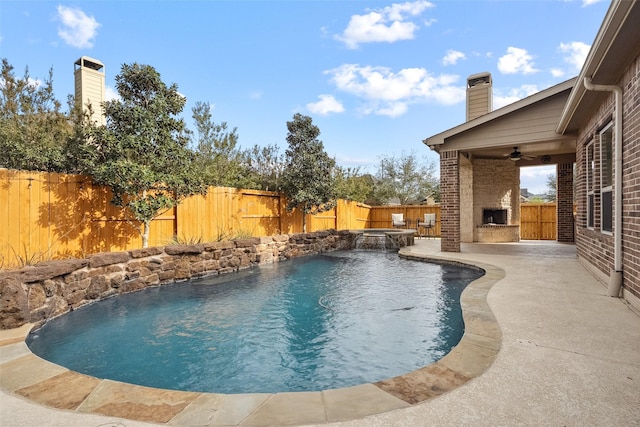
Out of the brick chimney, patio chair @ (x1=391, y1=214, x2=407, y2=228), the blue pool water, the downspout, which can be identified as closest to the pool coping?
the blue pool water

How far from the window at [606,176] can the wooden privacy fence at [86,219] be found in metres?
7.39

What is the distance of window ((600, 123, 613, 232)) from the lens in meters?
5.02

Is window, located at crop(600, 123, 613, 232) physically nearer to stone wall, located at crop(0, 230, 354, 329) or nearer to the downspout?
the downspout

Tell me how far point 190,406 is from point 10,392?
1252 millimetres

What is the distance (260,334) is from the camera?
368 centimetres

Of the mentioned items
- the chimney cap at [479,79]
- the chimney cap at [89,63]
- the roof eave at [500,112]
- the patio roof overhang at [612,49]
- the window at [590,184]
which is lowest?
the window at [590,184]

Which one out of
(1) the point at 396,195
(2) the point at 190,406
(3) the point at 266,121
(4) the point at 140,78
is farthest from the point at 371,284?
(1) the point at 396,195

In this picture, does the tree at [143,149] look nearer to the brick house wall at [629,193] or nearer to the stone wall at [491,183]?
the brick house wall at [629,193]

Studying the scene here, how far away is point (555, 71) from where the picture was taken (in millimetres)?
12664

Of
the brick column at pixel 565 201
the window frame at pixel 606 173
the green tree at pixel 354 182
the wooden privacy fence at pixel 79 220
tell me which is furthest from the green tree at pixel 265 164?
the brick column at pixel 565 201

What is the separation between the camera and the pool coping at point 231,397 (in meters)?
1.79

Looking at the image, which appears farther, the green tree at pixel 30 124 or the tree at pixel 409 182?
the tree at pixel 409 182

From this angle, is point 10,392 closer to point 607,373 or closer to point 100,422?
point 100,422

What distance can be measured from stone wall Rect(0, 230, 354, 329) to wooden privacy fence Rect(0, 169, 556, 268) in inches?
21.8
